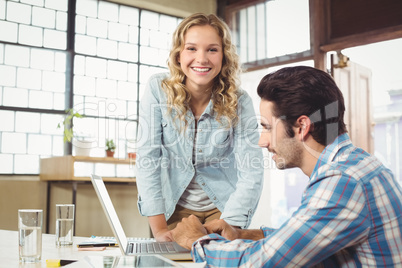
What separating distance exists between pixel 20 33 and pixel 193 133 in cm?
359

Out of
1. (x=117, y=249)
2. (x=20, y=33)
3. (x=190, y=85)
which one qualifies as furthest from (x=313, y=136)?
(x=20, y=33)

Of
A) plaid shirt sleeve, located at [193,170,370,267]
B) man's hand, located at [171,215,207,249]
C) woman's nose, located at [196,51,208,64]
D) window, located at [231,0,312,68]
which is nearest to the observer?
plaid shirt sleeve, located at [193,170,370,267]

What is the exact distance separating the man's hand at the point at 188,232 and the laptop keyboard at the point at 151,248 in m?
0.03

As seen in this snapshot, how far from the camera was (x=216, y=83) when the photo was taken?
1.96m

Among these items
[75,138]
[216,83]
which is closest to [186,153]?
[216,83]

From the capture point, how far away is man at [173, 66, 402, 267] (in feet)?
3.12

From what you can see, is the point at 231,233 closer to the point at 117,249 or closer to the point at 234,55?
the point at 117,249

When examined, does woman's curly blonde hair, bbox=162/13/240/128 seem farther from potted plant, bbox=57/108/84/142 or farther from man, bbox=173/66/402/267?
potted plant, bbox=57/108/84/142

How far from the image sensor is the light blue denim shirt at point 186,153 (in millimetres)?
1827

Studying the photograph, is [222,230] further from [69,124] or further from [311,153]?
[69,124]

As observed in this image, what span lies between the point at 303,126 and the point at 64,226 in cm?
83

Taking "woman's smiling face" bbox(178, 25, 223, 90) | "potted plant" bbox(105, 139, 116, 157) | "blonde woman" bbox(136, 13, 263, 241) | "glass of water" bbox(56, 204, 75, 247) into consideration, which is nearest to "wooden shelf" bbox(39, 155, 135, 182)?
"potted plant" bbox(105, 139, 116, 157)

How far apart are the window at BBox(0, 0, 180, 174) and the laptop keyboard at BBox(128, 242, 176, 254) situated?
372cm

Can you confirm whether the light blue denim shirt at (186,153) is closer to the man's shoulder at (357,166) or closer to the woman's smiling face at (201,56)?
the woman's smiling face at (201,56)
